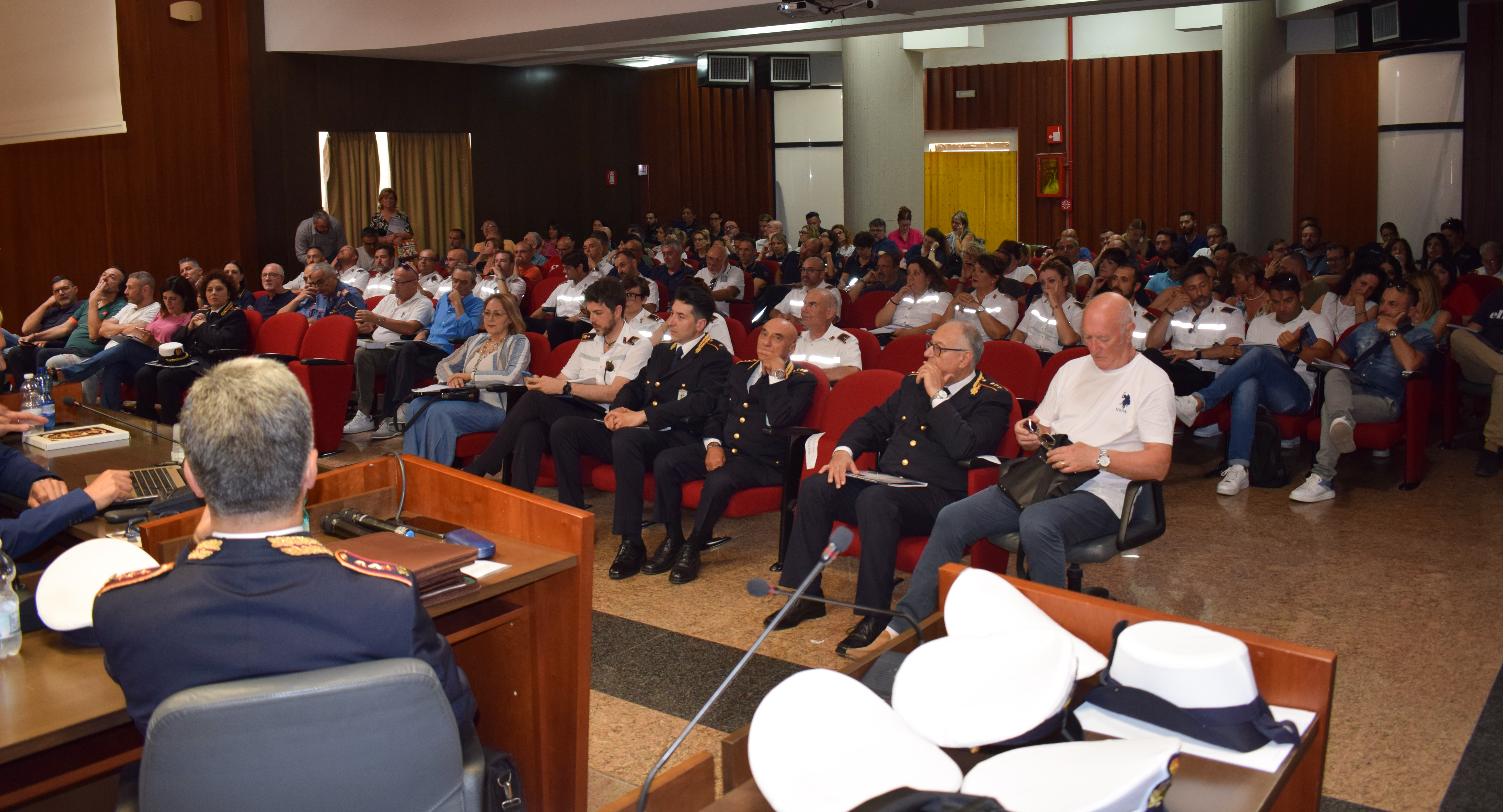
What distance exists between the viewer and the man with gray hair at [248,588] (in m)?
1.52

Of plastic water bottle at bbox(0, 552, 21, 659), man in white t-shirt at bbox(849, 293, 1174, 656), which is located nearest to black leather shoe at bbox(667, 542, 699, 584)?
man in white t-shirt at bbox(849, 293, 1174, 656)

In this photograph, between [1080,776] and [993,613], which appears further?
[993,613]

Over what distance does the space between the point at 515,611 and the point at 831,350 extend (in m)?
3.35

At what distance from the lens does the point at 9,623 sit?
6.64 ft

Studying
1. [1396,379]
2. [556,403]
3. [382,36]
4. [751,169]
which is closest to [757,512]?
[556,403]

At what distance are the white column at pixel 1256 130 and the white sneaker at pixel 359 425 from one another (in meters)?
8.56

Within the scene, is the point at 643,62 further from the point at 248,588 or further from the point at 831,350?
the point at 248,588

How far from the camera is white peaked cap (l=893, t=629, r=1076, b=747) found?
1.69 meters

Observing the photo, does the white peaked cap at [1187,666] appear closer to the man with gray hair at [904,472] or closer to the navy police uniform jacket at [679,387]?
the man with gray hair at [904,472]

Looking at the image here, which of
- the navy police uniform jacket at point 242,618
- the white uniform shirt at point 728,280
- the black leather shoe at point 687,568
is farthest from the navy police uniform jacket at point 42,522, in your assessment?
the white uniform shirt at point 728,280

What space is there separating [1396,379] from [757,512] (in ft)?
10.8

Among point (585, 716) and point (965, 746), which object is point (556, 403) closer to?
point (585, 716)

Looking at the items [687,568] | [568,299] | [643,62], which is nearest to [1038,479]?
[687,568]

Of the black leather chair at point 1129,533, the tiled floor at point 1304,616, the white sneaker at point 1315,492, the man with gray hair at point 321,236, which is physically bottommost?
the tiled floor at point 1304,616
